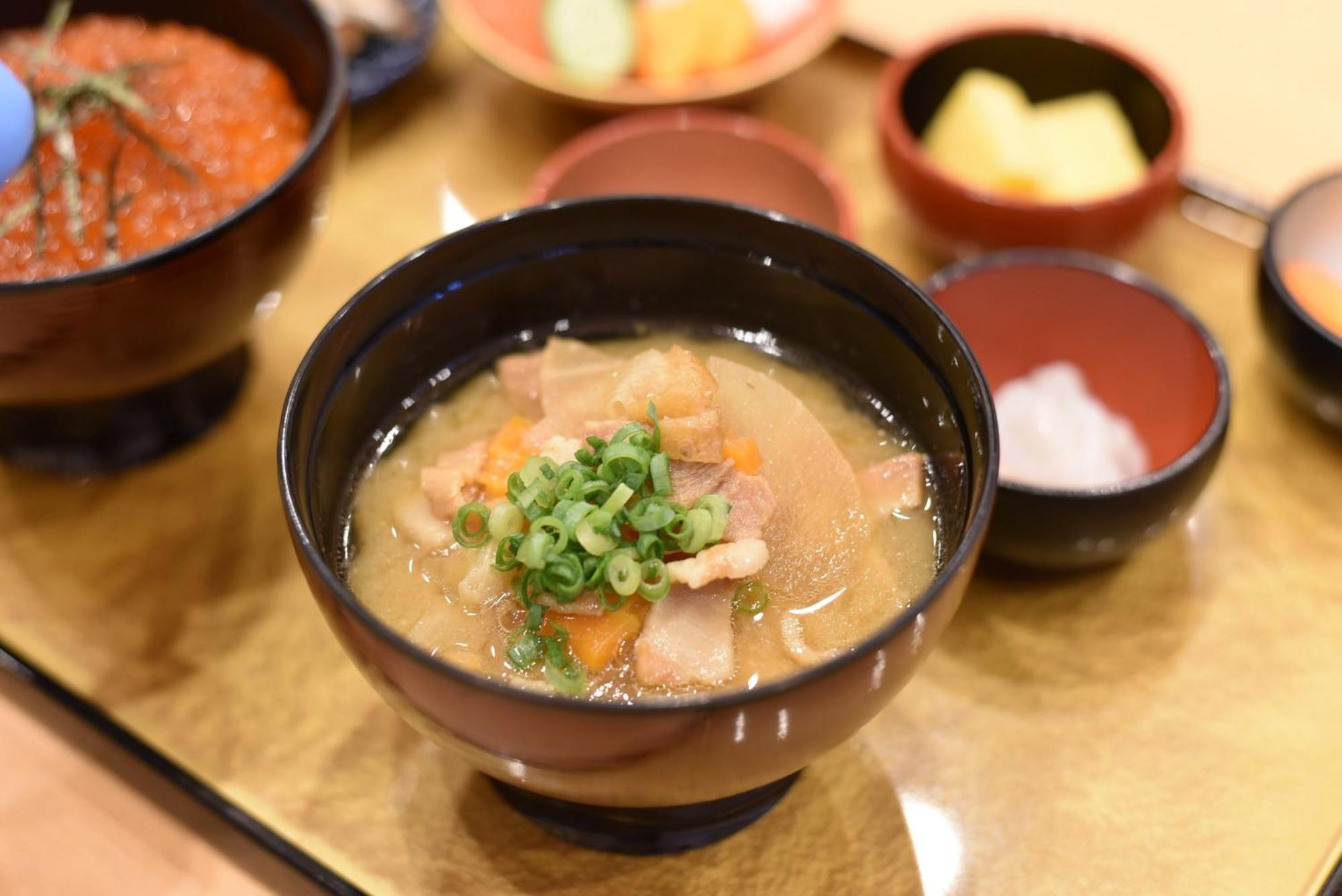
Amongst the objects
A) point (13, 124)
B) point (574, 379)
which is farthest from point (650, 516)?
point (13, 124)

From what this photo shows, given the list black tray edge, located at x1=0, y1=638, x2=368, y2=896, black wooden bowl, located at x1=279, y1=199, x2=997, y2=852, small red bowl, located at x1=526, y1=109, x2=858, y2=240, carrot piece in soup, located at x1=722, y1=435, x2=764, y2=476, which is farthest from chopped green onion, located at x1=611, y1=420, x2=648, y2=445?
small red bowl, located at x1=526, y1=109, x2=858, y2=240

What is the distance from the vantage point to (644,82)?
2.41m

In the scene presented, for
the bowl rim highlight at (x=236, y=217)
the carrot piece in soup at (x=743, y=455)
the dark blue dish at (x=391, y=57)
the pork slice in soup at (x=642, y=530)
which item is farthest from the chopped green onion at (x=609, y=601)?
the dark blue dish at (x=391, y=57)

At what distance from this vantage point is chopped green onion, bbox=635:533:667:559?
48.1 inches

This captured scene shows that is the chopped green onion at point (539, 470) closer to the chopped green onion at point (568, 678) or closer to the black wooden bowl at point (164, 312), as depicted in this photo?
the chopped green onion at point (568, 678)

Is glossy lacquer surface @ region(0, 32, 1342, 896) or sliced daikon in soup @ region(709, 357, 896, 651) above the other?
sliced daikon in soup @ region(709, 357, 896, 651)

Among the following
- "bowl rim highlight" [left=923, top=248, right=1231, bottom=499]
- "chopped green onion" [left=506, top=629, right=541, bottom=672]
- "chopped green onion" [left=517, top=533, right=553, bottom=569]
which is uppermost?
"chopped green onion" [left=517, top=533, right=553, bottom=569]

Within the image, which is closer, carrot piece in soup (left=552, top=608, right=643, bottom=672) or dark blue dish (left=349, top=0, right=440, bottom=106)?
carrot piece in soup (left=552, top=608, right=643, bottom=672)

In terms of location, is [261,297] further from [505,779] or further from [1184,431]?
[1184,431]

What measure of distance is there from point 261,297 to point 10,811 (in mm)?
Answer: 737

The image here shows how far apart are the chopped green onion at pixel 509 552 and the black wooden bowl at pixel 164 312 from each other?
603 mm

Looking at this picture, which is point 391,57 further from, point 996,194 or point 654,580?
point 654,580

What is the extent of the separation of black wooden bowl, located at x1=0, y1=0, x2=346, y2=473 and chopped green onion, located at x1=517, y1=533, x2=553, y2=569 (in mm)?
642

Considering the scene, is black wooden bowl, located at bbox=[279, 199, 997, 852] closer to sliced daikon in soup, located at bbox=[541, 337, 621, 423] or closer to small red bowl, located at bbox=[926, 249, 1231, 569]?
sliced daikon in soup, located at bbox=[541, 337, 621, 423]
